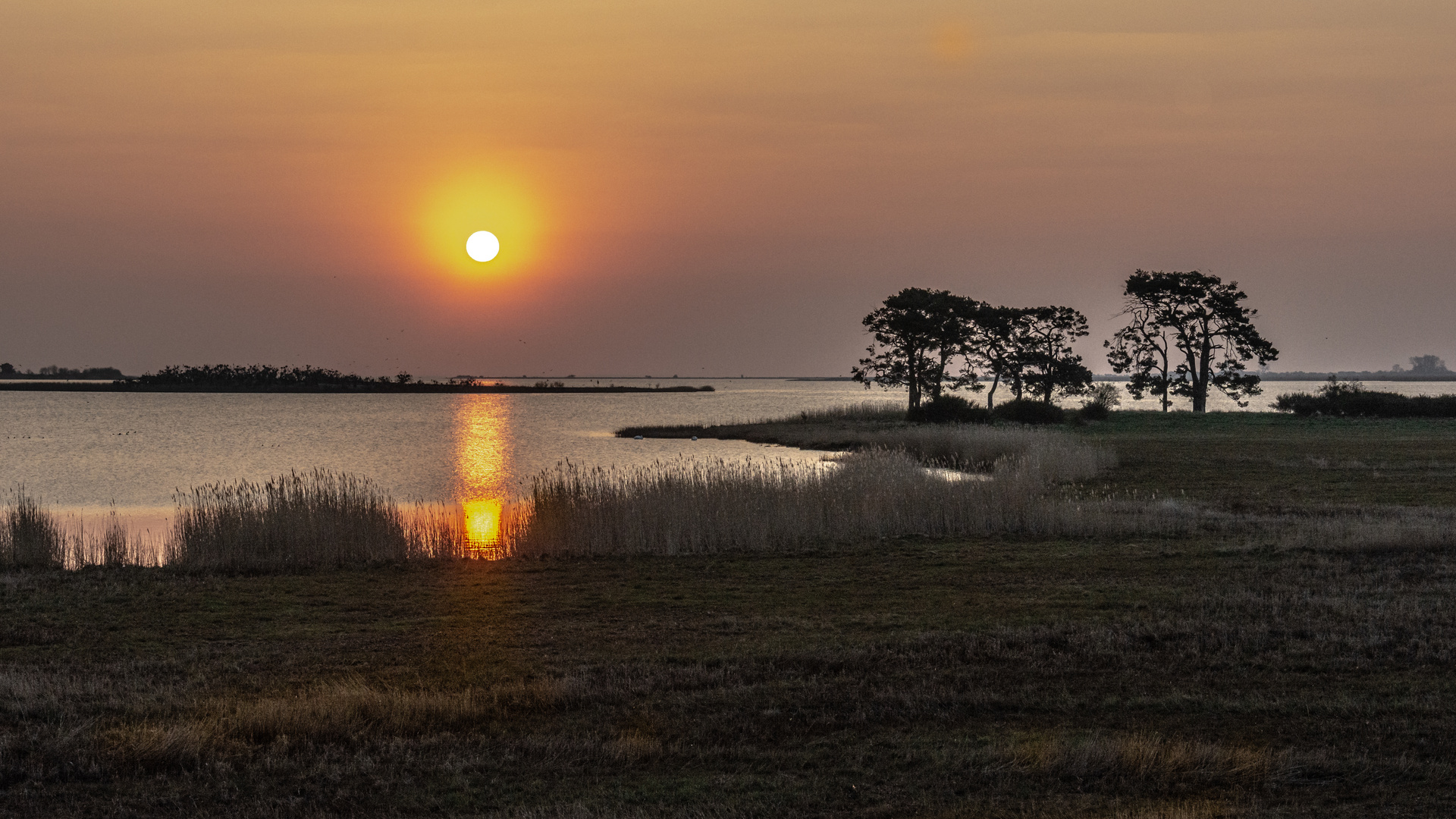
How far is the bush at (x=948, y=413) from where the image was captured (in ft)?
208

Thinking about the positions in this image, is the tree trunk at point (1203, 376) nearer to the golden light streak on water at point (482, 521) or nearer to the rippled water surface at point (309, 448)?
the rippled water surface at point (309, 448)

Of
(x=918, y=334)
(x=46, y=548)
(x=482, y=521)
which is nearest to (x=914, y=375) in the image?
(x=918, y=334)

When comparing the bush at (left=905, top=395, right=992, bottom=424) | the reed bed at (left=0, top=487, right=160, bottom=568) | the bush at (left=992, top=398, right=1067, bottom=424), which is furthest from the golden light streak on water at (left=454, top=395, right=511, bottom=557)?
the bush at (left=992, top=398, right=1067, bottom=424)

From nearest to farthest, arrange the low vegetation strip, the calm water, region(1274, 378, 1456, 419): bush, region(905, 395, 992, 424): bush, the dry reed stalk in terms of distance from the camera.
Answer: the low vegetation strip → the dry reed stalk → the calm water → region(1274, 378, 1456, 419): bush → region(905, 395, 992, 424): bush

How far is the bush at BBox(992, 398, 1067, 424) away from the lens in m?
62.4

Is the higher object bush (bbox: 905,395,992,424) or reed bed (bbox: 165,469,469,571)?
bush (bbox: 905,395,992,424)

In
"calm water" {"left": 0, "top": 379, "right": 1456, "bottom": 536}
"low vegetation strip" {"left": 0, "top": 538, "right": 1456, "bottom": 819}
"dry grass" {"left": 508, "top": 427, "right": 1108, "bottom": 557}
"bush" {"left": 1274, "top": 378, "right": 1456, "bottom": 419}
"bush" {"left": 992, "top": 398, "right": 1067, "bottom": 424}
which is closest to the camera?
"low vegetation strip" {"left": 0, "top": 538, "right": 1456, "bottom": 819}

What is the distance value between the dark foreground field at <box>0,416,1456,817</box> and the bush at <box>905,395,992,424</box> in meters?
45.9

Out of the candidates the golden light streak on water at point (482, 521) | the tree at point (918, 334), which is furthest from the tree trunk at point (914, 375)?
the golden light streak on water at point (482, 521)

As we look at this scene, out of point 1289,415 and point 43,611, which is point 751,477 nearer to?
point 43,611

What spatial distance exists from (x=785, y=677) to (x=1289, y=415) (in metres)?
60.1

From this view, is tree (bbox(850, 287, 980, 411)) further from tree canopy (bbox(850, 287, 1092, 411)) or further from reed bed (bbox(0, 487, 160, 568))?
reed bed (bbox(0, 487, 160, 568))

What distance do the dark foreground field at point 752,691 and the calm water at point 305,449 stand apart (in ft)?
56.8

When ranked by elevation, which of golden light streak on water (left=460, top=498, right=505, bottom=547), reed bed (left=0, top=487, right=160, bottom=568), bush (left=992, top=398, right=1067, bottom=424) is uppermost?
bush (left=992, top=398, right=1067, bottom=424)
